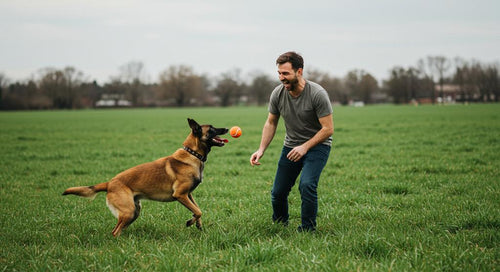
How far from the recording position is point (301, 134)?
17.1 ft

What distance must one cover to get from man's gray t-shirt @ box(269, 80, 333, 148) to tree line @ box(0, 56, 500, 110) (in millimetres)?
102092

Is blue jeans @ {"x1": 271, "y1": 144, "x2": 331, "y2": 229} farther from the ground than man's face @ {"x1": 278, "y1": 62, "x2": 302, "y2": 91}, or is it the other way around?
man's face @ {"x1": 278, "y1": 62, "x2": 302, "y2": 91}

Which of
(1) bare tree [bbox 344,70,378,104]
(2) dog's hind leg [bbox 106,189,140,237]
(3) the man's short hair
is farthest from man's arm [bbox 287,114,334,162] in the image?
(1) bare tree [bbox 344,70,378,104]

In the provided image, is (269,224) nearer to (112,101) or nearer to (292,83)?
(292,83)

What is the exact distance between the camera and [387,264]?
3.65 m

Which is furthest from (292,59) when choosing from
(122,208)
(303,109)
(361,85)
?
(361,85)

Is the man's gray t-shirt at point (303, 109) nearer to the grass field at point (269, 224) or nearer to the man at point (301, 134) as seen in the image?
the man at point (301, 134)

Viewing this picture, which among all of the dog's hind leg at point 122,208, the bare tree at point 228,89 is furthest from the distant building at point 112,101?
the dog's hind leg at point 122,208

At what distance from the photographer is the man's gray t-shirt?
4.88m

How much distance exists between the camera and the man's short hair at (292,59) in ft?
15.8

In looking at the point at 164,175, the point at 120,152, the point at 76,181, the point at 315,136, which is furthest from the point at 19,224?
the point at 120,152

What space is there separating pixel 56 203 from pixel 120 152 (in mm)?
7315

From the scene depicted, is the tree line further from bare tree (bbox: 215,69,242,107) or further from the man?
the man

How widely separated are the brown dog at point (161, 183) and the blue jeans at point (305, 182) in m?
0.96
